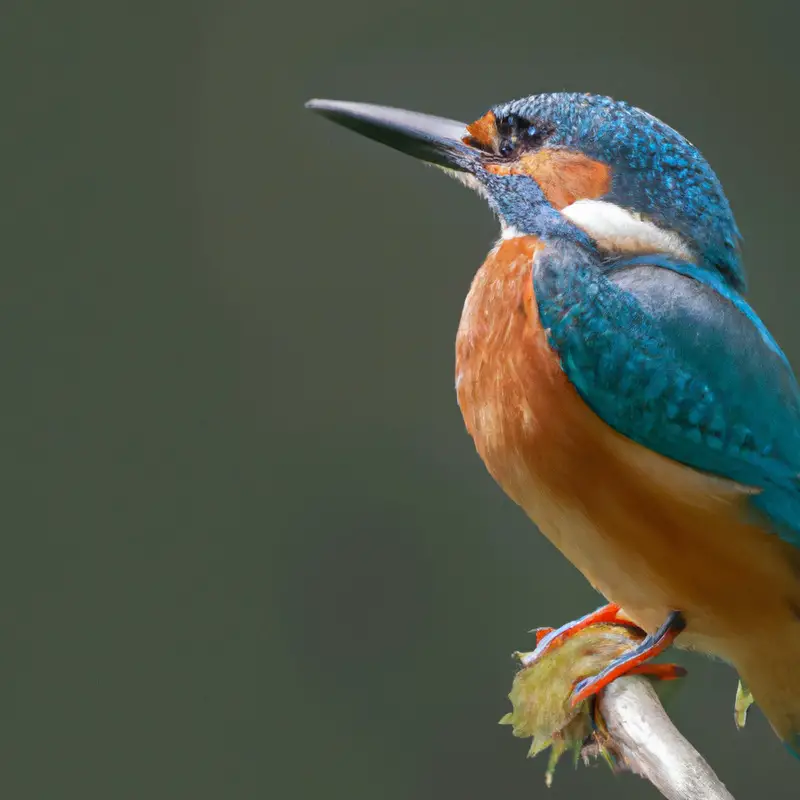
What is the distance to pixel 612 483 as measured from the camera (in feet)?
4.04

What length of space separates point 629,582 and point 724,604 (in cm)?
10

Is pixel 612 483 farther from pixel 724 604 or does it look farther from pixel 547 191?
pixel 547 191

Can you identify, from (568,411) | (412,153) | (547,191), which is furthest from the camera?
(412,153)

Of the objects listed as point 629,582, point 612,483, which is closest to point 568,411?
point 612,483

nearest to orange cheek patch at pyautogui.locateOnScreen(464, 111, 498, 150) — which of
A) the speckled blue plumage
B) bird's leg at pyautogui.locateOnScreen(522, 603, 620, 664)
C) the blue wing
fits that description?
the speckled blue plumage

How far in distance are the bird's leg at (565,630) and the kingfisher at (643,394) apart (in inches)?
5.4

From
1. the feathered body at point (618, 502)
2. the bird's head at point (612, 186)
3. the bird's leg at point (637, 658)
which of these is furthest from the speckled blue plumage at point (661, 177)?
the bird's leg at point (637, 658)

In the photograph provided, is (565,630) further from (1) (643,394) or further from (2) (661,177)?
(2) (661,177)

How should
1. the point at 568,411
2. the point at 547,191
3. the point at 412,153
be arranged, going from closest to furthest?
the point at 568,411
the point at 547,191
the point at 412,153

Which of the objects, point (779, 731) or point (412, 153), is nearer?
point (779, 731)

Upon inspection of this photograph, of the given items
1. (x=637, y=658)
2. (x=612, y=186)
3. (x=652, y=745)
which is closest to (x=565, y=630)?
(x=637, y=658)

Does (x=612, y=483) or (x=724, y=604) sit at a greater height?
(x=612, y=483)

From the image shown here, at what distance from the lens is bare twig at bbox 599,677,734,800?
3.66 ft

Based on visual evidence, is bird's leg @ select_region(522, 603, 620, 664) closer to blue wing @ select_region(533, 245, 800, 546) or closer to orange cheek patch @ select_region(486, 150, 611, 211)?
blue wing @ select_region(533, 245, 800, 546)
